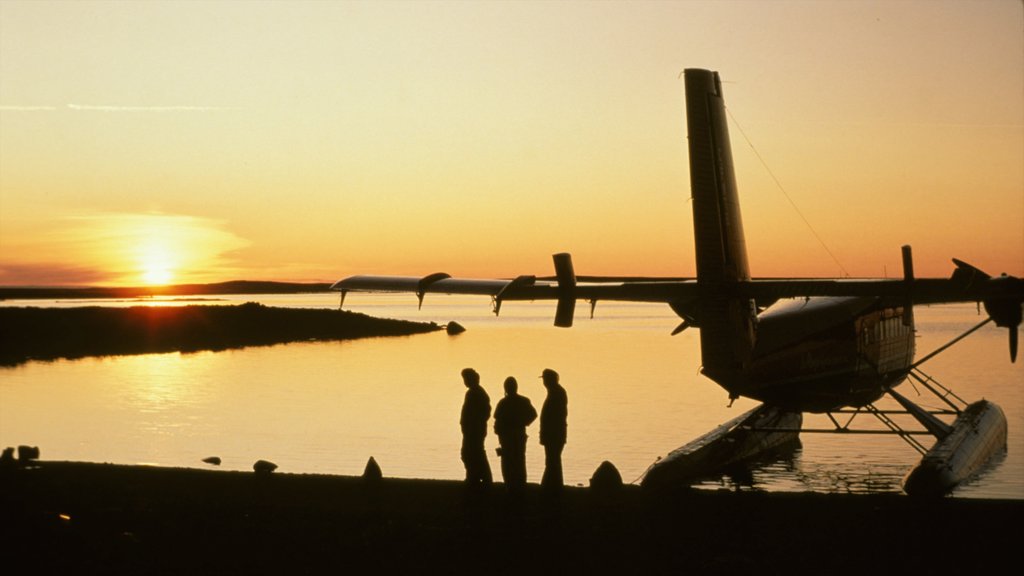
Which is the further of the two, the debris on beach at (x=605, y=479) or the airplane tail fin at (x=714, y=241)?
the airplane tail fin at (x=714, y=241)

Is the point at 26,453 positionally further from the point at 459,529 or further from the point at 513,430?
the point at 459,529

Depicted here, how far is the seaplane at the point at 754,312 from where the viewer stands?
1719 cm

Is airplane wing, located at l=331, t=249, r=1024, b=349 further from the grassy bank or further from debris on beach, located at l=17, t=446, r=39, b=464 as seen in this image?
the grassy bank

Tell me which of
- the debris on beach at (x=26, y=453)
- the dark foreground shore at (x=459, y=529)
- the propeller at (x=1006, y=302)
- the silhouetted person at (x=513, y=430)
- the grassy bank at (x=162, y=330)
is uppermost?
the grassy bank at (x=162, y=330)

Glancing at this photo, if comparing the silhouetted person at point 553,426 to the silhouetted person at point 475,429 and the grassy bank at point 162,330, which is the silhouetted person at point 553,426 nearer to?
the silhouetted person at point 475,429

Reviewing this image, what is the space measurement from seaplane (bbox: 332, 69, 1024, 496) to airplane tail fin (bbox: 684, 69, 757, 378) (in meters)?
0.02

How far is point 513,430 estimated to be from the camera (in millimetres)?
14727

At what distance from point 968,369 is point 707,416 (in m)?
31.8

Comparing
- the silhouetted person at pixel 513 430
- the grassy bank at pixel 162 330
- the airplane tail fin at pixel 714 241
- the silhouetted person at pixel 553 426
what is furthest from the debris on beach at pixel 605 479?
the grassy bank at pixel 162 330

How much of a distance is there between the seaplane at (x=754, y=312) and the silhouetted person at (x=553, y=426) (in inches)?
80.8

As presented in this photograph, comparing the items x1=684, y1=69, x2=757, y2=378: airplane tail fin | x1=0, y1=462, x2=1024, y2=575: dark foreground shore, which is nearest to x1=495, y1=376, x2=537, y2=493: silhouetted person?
x1=0, y1=462, x2=1024, y2=575: dark foreground shore

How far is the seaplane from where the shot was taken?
17.2m

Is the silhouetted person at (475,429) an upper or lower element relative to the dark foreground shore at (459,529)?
upper

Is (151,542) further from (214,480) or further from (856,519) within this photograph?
(856,519)
